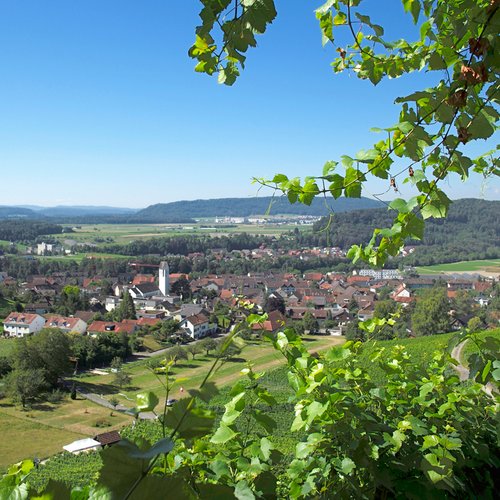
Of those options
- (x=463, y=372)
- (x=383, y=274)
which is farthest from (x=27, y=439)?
(x=383, y=274)

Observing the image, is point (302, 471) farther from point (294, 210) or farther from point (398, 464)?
point (294, 210)

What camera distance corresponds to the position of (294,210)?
18262 cm

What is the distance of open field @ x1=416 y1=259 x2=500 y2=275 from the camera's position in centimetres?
6769

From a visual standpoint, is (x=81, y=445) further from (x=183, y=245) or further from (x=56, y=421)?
(x=183, y=245)

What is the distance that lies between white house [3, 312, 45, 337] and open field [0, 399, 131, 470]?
13.3 metres

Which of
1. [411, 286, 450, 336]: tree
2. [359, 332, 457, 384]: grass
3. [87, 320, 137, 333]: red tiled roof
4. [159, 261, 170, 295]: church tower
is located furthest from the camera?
[159, 261, 170, 295]: church tower

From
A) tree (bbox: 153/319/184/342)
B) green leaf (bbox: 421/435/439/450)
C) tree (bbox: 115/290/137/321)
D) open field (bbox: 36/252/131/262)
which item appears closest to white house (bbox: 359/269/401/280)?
open field (bbox: 36/252/131/262)

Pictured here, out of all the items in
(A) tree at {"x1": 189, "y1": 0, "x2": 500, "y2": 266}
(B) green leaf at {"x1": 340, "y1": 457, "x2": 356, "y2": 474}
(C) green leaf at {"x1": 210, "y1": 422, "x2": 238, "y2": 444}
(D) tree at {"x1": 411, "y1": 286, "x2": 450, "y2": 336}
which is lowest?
(D) tree at {"x1": 411, "y1": 286, "x2": 450, "y2": 336}

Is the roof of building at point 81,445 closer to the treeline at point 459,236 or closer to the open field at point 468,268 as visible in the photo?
the treeline at point 459,236

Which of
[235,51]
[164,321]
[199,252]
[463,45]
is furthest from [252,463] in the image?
[199,252]

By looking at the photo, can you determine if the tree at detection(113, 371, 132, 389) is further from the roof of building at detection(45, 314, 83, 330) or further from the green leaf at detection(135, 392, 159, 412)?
the green leaf at detection(135, 392, 159, 412)

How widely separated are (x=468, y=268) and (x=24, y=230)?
90278mm

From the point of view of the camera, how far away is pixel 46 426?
772 inches

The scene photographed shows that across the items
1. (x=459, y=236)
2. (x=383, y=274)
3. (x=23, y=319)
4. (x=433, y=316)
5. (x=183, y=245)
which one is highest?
(x=459, y=236)
